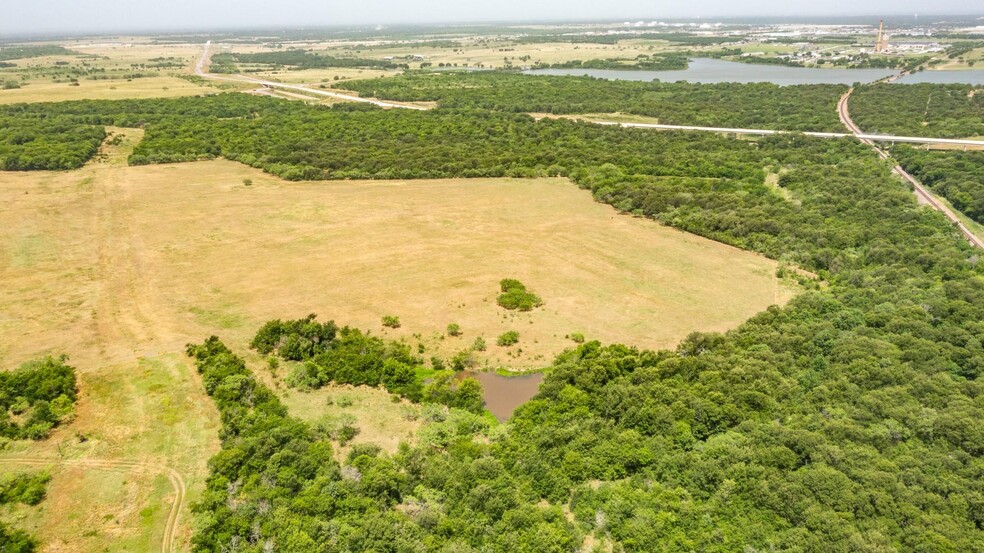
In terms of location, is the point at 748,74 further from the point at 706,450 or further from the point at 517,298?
the point at 706,450

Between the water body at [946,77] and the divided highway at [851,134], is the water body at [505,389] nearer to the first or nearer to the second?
the divided highway at [851,134]

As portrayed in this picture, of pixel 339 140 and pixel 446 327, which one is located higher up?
pixel 339 140

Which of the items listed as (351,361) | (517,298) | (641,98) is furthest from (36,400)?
(641,98)

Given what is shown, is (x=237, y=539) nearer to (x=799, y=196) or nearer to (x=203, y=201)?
(x=203, y=201)

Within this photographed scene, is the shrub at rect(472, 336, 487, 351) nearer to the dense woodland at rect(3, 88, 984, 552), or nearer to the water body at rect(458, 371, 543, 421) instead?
the water body at rect(458, 371, 543, 421)

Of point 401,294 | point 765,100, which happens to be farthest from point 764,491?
point 765,100

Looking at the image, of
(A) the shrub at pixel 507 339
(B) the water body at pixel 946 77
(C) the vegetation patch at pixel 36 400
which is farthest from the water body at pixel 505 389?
(B) the water body at pixel 946 77
